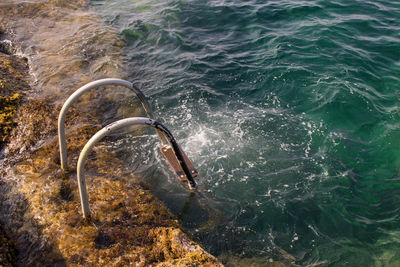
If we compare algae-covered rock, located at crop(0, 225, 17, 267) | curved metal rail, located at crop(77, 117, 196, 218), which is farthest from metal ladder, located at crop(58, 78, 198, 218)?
algae-covered rock, located at crop(0, 225, 17, 267)

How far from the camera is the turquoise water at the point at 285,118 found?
400cm

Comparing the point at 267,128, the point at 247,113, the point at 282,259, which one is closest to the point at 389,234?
the point at 282,259

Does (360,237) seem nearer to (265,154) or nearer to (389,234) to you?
(389,234)

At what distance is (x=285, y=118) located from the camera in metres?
5.86

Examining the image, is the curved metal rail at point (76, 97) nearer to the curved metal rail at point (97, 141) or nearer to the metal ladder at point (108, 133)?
the metal ladder at point (108, 133)

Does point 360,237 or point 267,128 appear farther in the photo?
point 267,128

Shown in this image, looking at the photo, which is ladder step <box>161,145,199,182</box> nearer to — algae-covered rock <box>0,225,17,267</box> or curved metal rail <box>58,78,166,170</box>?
curved metal rail <box>58,78,166,170</box>

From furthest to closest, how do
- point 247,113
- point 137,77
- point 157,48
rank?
point 157,48 → point 137,77 → point 247,113

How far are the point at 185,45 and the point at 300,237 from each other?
21.6ft

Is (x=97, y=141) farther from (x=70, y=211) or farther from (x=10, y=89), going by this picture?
(x=10, y=89)

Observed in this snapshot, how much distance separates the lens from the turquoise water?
4.00 metres

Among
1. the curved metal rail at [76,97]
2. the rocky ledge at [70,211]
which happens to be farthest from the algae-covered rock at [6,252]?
the curved metal rail at [76,97]

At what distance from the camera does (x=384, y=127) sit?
18.2 feet

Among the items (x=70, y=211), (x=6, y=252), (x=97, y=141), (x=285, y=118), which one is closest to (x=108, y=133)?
(x=97, y=141)
